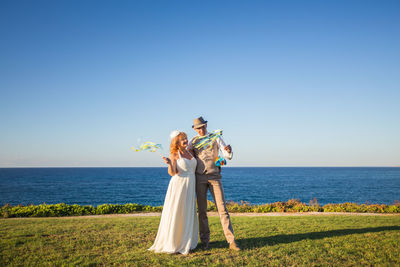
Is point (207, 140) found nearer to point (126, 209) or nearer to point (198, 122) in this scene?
point (198, 122)

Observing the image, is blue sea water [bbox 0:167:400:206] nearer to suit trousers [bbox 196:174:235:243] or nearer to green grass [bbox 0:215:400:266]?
green grass [bbox 0:215:400:266]

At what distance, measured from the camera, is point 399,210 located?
13.0 meters

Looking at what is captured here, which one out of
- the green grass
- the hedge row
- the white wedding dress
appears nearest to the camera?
the green grass

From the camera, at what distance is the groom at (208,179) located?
219 inches

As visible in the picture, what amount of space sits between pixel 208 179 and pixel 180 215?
3.12 ft

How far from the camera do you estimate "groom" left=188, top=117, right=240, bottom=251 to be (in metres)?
5.57

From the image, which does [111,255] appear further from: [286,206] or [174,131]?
[286,206]

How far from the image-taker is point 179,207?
5.40m

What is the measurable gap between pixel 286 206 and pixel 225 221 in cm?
1057

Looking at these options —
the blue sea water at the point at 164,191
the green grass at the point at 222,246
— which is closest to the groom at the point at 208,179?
the green grass at the point at 222,246

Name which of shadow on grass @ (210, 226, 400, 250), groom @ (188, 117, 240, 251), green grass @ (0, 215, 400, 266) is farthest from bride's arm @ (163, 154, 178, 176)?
shadow on grass @ (210, 226, 400, 250)

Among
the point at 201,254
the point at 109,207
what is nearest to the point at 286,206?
the point at 109,207

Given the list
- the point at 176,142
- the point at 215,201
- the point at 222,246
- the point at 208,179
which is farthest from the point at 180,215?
the point at 176,142

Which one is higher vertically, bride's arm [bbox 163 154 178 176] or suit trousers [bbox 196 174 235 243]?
bride's arm [bbox 163 154 178 176]
